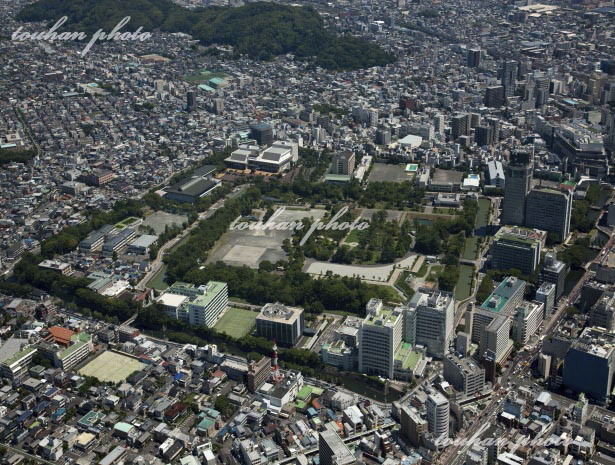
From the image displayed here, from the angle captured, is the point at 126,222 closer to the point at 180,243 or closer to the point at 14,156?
the point at 180,243

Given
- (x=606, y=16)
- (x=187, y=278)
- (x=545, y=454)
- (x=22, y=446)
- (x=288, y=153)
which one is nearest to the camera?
(x=545, y=454)

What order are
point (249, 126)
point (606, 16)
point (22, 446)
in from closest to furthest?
point (22, 446) < point (249, 126) < point (606, 16)

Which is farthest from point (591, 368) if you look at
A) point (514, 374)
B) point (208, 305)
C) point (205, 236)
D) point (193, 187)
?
point (193, 187)

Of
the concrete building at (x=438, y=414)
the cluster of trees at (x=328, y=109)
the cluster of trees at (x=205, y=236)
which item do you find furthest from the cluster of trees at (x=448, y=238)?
the cluster of trees at (x=328, y=109)

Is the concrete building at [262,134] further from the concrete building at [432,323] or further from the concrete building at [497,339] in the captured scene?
the concrete building at [497,339]

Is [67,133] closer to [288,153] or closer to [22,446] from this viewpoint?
[288,153]

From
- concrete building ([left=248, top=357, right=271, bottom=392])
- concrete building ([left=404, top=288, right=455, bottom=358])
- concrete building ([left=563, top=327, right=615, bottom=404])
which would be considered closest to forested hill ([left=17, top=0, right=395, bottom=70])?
concrete building ([left=404, top=288, right=455, bottom=358])

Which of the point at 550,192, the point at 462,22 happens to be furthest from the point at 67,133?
the point at 462,22
